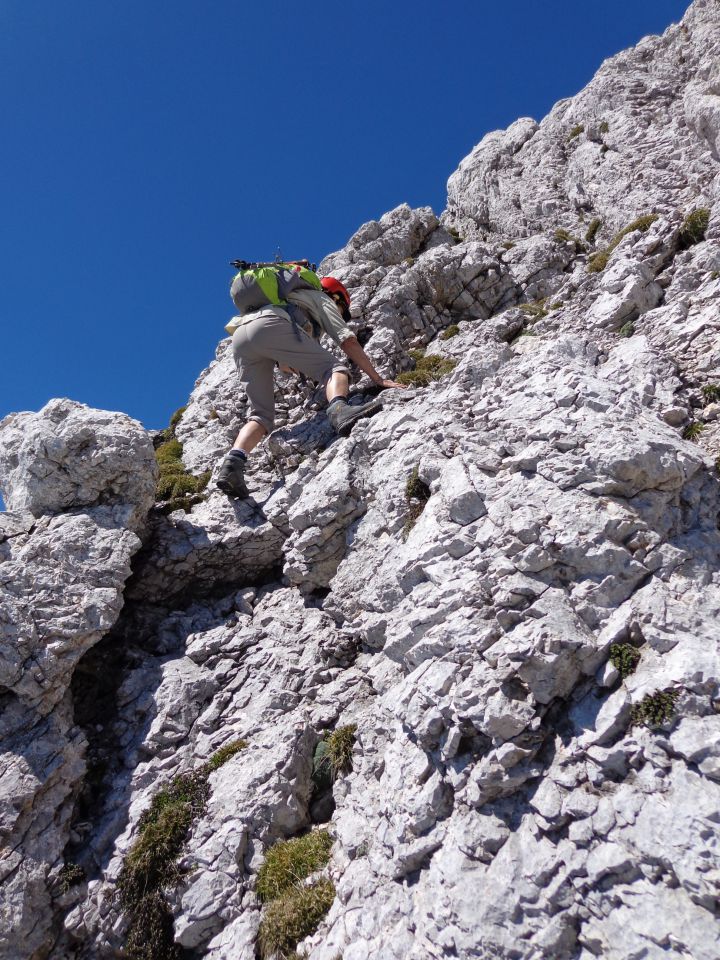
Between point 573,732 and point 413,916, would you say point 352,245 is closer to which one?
point 573,732

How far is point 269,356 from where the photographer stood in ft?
47.3

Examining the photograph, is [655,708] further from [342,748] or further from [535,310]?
[535,310]

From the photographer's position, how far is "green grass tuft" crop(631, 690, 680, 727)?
250 inches

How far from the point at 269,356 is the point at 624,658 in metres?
11.1

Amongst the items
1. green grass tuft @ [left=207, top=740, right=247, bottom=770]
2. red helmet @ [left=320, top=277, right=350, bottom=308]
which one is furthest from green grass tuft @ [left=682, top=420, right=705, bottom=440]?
red helmet @ [left=320, top=277, right=350, bottom=308]

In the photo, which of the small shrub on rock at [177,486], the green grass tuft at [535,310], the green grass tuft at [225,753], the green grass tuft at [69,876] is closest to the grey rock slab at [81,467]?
the small shrub on rock at [177,486]

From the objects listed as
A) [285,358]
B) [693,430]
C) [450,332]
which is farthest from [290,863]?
[450,332]

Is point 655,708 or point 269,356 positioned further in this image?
point 269,356

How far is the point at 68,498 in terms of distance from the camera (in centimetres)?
1257

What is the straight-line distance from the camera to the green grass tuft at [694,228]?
13602mm

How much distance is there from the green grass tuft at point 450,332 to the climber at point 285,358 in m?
4.35

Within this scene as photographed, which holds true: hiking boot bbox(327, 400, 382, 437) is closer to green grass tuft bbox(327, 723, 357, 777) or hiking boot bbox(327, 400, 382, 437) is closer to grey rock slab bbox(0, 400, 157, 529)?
grey rock slab bbox(0, 400, 157, 529)

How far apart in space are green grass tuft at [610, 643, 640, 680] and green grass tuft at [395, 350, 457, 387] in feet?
28.5

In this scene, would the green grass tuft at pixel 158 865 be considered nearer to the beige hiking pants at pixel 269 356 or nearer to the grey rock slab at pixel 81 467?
the grey rock slab at pixel 81 467
